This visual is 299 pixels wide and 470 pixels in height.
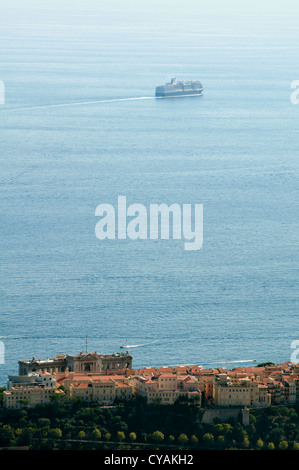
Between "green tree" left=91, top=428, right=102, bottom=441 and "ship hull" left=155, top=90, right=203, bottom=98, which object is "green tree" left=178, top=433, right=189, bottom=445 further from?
"ship hull" left=155, top=90, right=203, bottom=98

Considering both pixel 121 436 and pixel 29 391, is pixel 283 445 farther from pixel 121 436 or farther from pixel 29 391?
pixel 29 391

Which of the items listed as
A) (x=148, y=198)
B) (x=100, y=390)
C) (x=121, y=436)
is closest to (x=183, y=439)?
(x=121, y=436)

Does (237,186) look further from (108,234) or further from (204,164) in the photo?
(108,234)

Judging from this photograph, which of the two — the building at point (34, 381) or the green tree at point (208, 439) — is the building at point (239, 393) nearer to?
the green tree at point (208, 439)

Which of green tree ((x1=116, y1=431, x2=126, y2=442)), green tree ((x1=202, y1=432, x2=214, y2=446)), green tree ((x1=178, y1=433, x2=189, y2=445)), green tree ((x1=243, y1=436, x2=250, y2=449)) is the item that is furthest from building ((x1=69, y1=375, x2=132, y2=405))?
green tree ((x1=243, y1=436, x2=250, y2=449))

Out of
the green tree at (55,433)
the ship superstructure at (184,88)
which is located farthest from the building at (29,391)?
the ship superstructure at (184,88)
